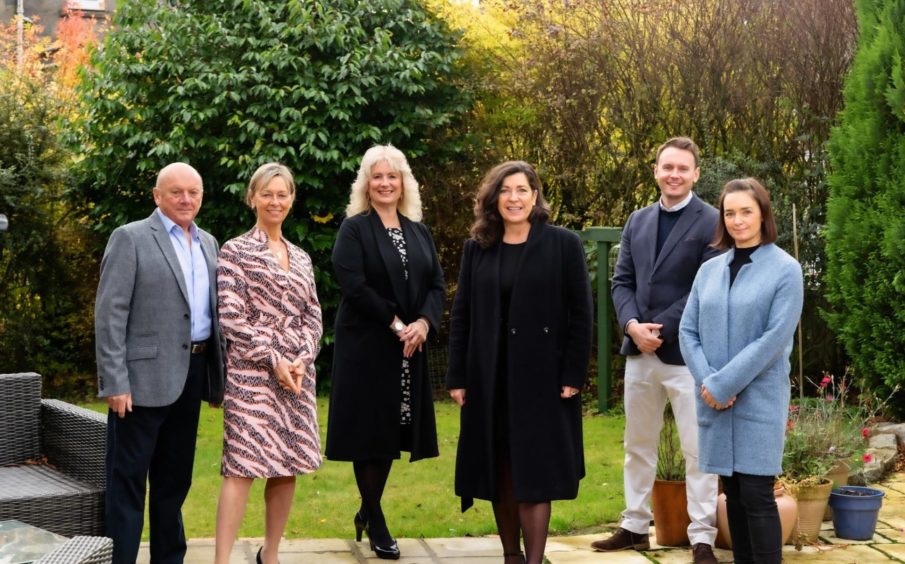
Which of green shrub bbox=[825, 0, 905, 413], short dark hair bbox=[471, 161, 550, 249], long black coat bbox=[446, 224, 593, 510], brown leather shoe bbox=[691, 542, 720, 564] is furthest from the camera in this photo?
green shrub bbox=[825, 0, 905, 413]

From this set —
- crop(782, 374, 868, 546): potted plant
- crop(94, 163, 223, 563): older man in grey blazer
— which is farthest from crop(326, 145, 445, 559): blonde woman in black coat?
crop(782, 374, 868, 546): potted plant

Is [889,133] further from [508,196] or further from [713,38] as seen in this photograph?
[508,196]

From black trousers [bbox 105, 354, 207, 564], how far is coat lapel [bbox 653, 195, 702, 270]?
2.14 m

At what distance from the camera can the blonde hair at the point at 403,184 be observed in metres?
5.17

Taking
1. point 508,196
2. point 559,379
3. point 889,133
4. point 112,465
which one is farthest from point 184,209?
point 889,133

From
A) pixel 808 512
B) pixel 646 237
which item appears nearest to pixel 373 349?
pixel 646 237

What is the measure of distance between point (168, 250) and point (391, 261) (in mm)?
1185

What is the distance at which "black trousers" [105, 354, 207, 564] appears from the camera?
4.26 m

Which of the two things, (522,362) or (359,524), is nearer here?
(522,362)

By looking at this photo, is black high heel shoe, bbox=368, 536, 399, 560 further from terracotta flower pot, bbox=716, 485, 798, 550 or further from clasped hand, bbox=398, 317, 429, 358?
terracotta flower pot, bbox=716, 485, 798, 550

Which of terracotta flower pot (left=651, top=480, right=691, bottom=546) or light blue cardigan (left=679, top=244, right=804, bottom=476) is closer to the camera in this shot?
light blue cardigan (left=679, top=244, right=804, bottom=476)

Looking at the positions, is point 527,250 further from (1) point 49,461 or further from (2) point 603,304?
(2) point 603,304

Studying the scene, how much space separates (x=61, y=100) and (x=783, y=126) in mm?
6655

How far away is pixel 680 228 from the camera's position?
16.7 ft
